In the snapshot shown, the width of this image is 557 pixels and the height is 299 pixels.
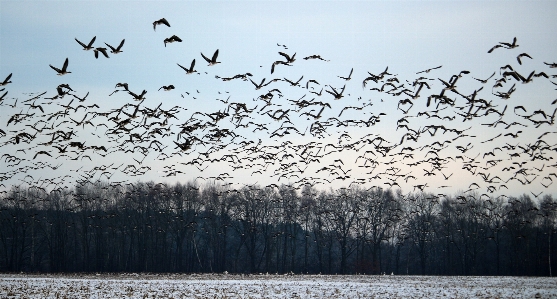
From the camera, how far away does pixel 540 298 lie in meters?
25.6

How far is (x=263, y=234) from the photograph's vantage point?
75.4 m

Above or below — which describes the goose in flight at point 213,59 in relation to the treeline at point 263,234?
above

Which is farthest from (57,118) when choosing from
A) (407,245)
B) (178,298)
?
(407,245)

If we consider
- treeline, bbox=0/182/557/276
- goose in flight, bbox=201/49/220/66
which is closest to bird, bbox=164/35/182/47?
goose in flight, bbox=201/49/220/66

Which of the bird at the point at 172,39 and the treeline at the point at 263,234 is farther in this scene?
the treeline at the point at 263,234

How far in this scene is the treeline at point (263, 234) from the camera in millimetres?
70750

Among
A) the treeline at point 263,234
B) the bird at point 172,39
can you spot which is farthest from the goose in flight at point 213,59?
the treeline at point 263,234

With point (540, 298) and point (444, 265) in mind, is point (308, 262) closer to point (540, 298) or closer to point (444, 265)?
point (444, 265)

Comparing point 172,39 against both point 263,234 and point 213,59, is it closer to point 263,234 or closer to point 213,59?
point 213,59

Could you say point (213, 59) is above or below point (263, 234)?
above

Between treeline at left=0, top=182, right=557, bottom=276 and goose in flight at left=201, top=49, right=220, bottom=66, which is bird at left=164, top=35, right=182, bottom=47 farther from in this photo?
treeline at left=0, top=182, right=557, bottom=276

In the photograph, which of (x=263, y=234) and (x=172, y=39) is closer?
(x=172, y=39)

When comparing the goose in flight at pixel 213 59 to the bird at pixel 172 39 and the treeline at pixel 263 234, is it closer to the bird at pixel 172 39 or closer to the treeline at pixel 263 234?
the bird at pixel 172 39

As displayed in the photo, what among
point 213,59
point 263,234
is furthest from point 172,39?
point 263,234
